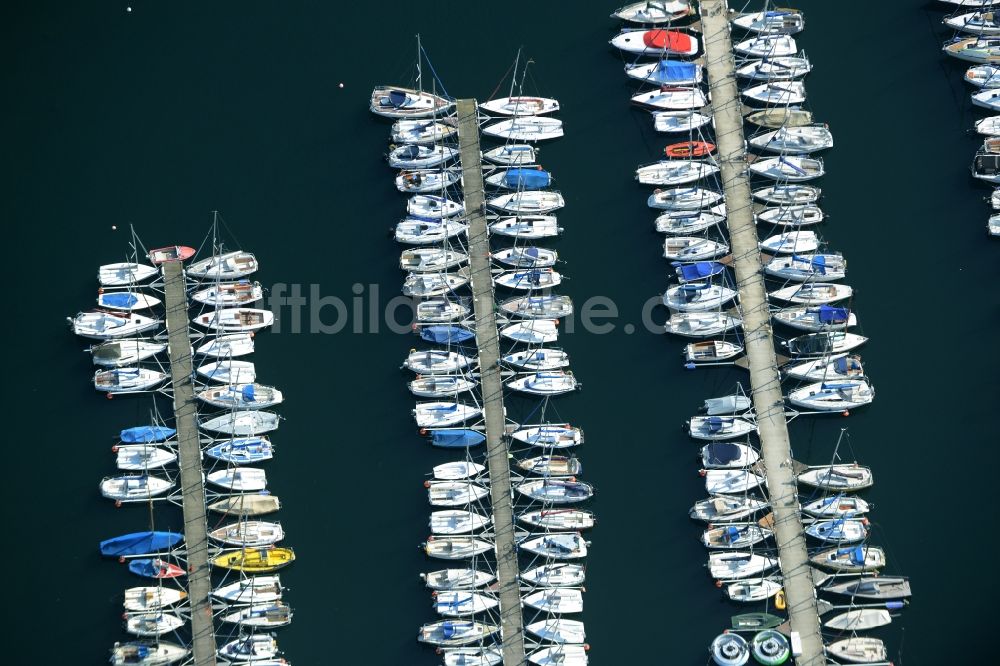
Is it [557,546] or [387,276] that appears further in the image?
[387,276]

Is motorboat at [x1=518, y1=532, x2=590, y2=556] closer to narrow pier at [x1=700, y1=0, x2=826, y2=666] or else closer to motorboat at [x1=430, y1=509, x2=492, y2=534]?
motorboat at [x1=430, y1=509, x2=492, y2=534]

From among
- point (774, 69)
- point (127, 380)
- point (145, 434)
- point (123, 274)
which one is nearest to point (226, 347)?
point (127, 380)

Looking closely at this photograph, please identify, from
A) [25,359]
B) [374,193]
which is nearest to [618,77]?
[374,193]

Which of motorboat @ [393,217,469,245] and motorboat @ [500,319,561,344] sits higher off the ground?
motorboat @ [393,217,469,245]

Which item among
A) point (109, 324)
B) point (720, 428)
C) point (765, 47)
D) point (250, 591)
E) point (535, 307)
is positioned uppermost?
point (765, 47)

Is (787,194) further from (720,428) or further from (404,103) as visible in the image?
(404,103)

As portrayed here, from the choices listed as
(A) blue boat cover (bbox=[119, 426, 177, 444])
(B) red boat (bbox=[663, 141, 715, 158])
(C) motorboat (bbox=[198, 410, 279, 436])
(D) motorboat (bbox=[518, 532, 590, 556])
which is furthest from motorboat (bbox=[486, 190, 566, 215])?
(A) blue boat cover (bbox=[119, 426, 177, 444])
